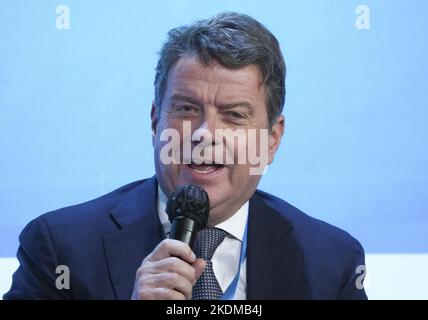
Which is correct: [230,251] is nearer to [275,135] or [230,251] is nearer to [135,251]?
[135,251]

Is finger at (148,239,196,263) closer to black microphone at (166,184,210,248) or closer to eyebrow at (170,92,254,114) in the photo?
black microphone at (166,184,210,248)

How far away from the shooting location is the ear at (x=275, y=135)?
2.13 m

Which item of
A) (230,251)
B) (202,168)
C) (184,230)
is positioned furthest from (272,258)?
(184,230)

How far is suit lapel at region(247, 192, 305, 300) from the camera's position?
1.99m

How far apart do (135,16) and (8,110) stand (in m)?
0.47

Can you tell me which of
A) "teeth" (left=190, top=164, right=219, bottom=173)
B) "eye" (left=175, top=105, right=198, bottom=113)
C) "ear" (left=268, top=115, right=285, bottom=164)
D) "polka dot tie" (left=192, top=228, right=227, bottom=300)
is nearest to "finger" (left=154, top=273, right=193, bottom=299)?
"polka dot tie" (left=192, top=228, right=227, bottom=300)

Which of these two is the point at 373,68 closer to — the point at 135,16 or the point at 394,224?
the point at 394,224

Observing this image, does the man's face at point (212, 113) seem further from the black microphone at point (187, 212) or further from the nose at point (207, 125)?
the black microphone at point (187, 212)

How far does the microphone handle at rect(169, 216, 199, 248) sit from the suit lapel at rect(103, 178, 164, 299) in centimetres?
40

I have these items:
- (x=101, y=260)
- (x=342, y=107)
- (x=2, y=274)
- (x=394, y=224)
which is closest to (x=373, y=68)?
(x=342, y=107)

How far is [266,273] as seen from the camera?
2006mm

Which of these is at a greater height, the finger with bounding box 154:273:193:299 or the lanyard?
the finger with bounding box 154:273:193:299

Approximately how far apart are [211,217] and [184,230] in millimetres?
500

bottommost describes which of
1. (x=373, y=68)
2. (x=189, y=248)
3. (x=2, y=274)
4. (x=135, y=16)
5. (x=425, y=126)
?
(x=2, y=274)
